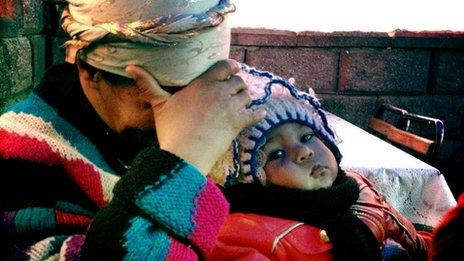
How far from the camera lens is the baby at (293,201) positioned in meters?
1.81

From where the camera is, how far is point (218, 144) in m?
1.30

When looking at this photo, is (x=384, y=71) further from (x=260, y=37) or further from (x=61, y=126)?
(x=61, y=126)

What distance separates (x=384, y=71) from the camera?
A: 500cm

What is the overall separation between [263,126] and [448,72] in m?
3.78

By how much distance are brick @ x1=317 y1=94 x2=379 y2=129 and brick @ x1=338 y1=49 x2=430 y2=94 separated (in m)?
0.08

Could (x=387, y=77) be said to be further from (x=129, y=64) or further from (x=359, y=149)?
(x=129, y=64)

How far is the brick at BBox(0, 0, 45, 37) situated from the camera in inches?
96.7

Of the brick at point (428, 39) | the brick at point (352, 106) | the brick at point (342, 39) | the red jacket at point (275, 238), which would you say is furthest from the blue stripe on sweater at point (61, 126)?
the brick at point (428, 39)

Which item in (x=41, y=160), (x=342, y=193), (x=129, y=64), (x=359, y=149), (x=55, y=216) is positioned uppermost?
(x=129, y=64)

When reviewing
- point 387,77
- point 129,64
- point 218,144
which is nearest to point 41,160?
point 129,64

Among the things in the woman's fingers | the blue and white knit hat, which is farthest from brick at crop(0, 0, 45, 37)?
the woman's fingers

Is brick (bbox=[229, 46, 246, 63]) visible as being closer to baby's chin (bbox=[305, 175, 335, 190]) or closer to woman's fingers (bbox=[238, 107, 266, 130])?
baby's chin (bbox=[305, 175, 335, 190])

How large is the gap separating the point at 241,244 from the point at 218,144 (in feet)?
2.09

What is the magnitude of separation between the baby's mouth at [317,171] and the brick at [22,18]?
1.49 meters
